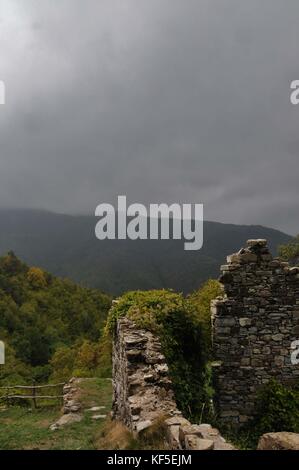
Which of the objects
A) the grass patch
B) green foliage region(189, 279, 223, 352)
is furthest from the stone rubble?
green foliage region(189, 279, 223, 352)

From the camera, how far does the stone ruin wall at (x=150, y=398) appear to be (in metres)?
6.07

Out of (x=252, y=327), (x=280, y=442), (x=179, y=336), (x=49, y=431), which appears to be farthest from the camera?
(x=49, y=431)

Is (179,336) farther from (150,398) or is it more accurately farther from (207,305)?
(207,305)

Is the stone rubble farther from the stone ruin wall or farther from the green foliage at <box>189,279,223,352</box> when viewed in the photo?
the green foliage at <box>189,279,223,352</box>

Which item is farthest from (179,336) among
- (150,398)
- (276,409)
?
(276,409)

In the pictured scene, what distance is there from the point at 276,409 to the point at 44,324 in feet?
191

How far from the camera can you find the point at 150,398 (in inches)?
318

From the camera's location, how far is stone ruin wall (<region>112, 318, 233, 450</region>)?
6.07m

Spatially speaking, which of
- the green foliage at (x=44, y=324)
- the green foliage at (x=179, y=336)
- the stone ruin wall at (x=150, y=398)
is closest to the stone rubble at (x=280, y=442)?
the stone ruin wall at (x=150, y=398)

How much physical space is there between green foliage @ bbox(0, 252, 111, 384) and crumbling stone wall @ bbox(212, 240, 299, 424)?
3375 centimetres

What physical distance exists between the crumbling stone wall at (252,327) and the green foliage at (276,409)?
194 mm

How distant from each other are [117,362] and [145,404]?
11.6ft
